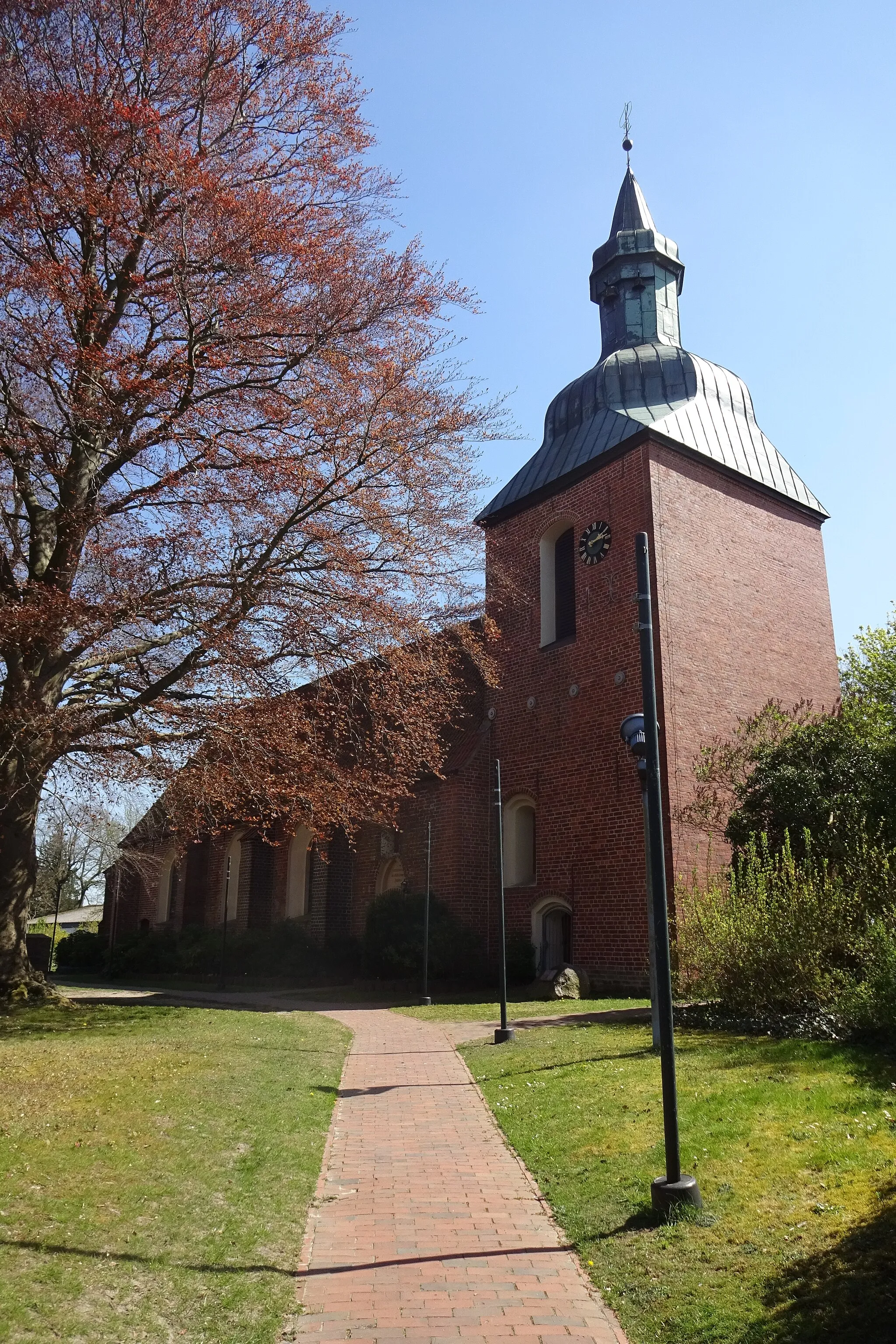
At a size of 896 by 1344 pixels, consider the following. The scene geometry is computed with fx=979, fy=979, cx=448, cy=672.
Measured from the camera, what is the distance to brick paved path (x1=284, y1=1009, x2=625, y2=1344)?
4.19m

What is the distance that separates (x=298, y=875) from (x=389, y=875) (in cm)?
519

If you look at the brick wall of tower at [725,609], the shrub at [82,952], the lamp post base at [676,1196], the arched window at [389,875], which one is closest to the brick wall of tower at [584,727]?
the brick wall of tower at [725,609]

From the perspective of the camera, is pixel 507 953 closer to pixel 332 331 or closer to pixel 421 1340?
pixel 332 331

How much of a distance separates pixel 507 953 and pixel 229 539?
1077cm

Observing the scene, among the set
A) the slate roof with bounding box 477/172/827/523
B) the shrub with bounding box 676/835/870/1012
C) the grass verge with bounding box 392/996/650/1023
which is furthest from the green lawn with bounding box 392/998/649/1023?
the slate roof with bounding box 477/172/827/523

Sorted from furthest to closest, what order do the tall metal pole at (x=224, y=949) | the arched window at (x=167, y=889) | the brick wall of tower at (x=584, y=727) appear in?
1. the arched window at (x=167, y=889)
2. the tall metal pole at (x=224, y=949)
3. the brick wall of tower at (x=584, y=727)

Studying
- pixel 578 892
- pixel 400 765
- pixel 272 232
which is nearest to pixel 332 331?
pixel 272 232

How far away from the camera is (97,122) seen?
11039mm

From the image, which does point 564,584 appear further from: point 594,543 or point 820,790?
point 820,790

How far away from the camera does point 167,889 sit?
36.8 metres

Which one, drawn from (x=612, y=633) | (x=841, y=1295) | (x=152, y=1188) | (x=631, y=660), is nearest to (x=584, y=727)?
(x=631, y=660)

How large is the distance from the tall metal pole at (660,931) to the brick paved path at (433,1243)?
0.71 metres

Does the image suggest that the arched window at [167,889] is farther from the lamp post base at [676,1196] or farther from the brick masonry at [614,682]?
the lamp post base at [676,1196]

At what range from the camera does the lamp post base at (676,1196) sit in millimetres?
5227
